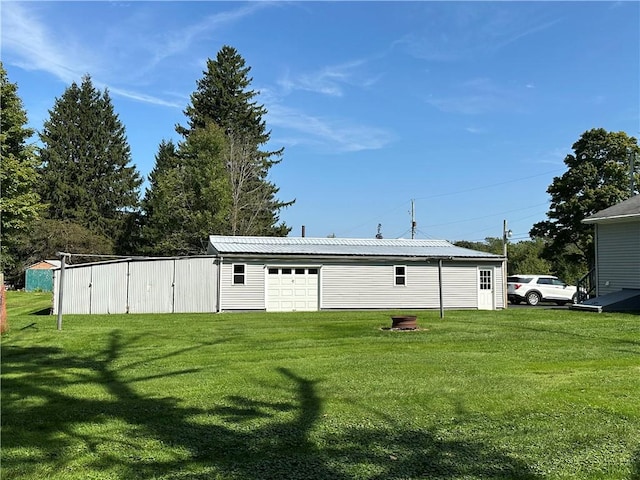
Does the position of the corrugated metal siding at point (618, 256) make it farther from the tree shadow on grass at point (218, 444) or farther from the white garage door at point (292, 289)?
the tree shadow on grass at point (218, 444)

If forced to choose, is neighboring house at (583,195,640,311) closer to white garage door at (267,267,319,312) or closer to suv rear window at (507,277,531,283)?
suv rear window at (507,277,531,283)

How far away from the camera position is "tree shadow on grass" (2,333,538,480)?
3887 mm

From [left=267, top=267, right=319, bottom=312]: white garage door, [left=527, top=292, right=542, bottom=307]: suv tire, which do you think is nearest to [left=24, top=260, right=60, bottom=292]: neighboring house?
[left=267, top=267, right=319, bottom=312]: white garage door

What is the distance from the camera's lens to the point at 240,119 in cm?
4347

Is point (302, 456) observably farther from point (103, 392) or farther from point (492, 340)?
point (492, 340)

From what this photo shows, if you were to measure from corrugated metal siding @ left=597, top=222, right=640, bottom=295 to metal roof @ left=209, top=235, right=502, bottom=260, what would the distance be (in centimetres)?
435

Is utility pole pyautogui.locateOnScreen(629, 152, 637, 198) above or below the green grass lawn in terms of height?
above

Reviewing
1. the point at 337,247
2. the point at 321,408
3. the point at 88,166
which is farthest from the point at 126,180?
the point at 321,408

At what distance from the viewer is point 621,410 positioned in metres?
5.47

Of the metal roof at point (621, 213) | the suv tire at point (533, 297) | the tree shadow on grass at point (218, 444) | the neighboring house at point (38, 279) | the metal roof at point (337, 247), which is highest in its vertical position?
the metal roof at point (621, 213)

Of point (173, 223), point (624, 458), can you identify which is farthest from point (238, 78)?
point (624, 458)

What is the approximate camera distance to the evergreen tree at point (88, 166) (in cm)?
4769

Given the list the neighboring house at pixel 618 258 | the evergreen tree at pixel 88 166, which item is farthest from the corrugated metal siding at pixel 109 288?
the evergreen tree at pixel 88 166

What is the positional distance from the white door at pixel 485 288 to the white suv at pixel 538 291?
12.8ft
